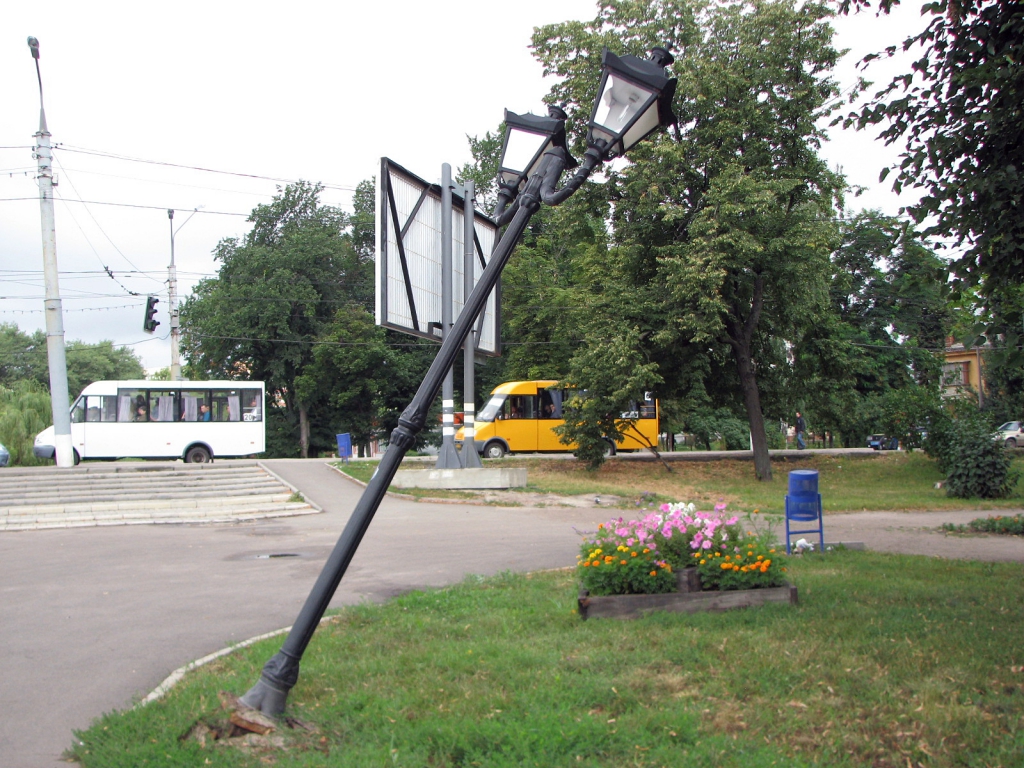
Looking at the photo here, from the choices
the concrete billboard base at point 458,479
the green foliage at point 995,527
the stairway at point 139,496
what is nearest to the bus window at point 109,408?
the stairway at point 139,496

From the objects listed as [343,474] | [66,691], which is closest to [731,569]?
[66,691]

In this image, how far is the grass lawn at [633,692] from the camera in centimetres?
409

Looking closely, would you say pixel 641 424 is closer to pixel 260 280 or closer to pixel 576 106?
pixel 576 106

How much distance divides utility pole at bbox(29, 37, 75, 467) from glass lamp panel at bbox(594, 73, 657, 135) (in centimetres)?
1925

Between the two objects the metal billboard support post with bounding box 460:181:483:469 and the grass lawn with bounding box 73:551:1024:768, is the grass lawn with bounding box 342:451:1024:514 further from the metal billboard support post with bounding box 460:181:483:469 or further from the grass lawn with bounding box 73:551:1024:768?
the grass lawn with bounding box 73:551:1024:768

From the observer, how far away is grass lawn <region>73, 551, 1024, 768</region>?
161 inches

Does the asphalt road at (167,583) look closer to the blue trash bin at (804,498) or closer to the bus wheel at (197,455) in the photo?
the blue trash bin at (804,498)

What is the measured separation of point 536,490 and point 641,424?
15.8 meters

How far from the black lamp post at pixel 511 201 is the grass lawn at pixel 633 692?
36cm

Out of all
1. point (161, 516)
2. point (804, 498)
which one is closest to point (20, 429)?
point (161, 516)

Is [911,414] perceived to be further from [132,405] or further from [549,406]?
[132,405]

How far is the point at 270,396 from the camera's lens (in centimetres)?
5088

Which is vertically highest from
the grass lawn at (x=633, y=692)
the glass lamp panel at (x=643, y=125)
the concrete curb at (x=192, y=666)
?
the glass lamp panel at (x=643, y=125)

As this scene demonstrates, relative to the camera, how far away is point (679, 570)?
681cm
